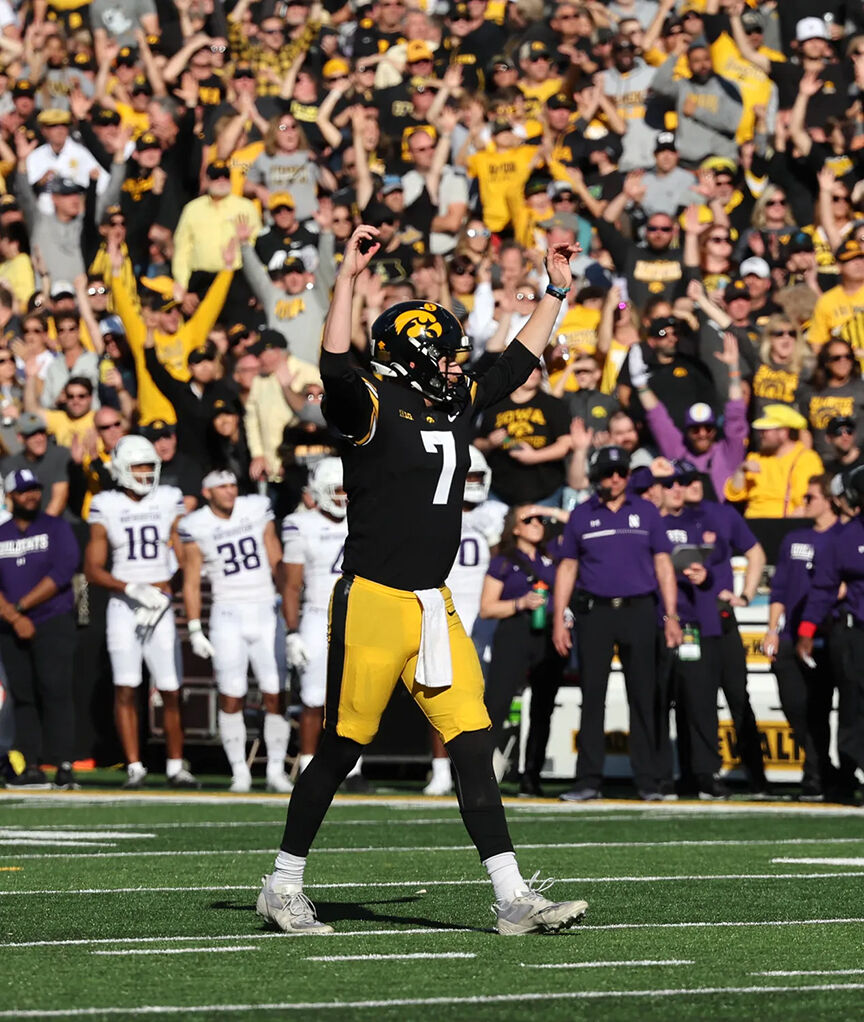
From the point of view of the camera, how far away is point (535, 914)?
275 inches

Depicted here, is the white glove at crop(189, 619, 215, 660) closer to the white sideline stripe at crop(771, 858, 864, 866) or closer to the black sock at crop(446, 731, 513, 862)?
the white sideline stripe at crop(771, 858, 864, 866)

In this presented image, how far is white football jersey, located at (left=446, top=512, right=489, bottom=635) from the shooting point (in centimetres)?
1512

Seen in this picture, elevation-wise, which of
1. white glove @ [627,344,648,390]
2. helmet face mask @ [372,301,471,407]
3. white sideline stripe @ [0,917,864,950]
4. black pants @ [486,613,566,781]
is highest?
white glove @ [627,344,648,390]

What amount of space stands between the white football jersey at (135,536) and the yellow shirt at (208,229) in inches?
136

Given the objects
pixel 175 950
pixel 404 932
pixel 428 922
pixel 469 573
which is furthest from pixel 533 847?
pixel 469 573

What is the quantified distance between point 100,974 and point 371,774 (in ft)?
32.9

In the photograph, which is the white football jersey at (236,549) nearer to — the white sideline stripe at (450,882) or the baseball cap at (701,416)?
the baseball cap at (701,416)

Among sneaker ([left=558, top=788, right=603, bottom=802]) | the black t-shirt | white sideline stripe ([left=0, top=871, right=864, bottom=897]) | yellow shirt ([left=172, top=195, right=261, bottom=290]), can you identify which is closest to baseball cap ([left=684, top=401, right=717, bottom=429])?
the black t-shirt

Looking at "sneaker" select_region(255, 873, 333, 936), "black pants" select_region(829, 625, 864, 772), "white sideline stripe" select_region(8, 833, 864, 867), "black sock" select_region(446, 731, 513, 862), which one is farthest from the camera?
→ "black pants" select_region(829, 625, 864, 772)

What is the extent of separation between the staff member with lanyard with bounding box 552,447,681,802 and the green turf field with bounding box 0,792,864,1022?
125 centimetres

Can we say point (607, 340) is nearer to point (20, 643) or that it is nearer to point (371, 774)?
point (371, 774)

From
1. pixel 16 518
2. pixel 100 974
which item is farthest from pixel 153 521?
pixel 100 974

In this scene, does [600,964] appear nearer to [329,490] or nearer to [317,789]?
[317,789]

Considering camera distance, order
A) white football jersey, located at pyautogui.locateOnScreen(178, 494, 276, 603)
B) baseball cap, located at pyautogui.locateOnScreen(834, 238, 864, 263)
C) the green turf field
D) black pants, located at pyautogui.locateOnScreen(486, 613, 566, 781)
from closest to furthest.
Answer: the green turf field, black pants, located at pyautogui.locateOnScreen(486, 613, 566, 781), white football jersey, located at pyautogui.locateOnScreen(178, 494, 276, 603), baseball cap, located at pyautogui.locateOnScreen(834, 238, 864, 263)
